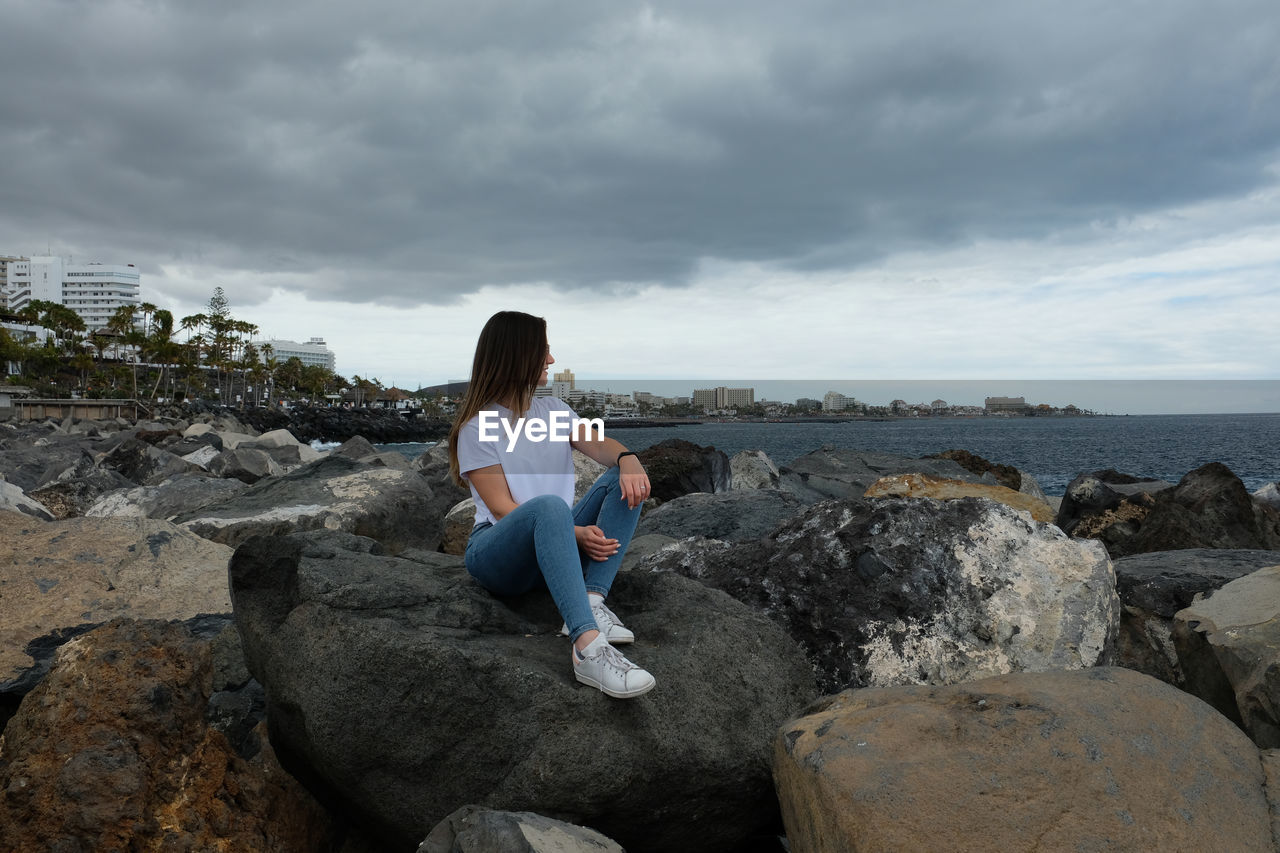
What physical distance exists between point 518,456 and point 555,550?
2.44ft

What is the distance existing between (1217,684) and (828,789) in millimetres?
2847

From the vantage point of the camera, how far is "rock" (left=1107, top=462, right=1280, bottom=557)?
976 centimetres

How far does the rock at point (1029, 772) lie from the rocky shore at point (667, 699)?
0.03ft

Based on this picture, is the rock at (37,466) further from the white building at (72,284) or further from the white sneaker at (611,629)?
the white building at (72,284)

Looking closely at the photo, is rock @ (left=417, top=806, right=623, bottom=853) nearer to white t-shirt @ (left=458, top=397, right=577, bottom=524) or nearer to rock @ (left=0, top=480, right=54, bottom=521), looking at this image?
Answer: white t-shirt @ (left=458, top=397, right=577, bottom=524)

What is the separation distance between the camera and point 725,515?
30.1ft

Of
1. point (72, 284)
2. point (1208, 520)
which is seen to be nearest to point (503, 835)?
point (1208, 520)

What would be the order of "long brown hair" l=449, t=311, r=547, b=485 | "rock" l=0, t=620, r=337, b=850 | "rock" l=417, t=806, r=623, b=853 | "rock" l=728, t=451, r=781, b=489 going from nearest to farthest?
1. "rock" l=417, t=806, r=623, b=853
2. "rock" l=0, t=620, r=337, b=850
3. "long brown hair" l=449, t=311, r=547, b=485
4. "rock" l=728, t=451, r=781, b=489

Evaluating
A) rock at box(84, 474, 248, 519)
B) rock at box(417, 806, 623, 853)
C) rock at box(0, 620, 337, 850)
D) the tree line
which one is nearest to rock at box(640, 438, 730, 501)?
rock at box(84, 474, 248, 519)

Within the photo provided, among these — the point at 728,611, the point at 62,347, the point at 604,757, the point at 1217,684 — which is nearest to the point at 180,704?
the point at 604,757

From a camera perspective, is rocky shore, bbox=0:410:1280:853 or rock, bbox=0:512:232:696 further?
rock, bbox=0:512:232:696

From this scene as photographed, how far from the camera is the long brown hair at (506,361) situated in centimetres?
436

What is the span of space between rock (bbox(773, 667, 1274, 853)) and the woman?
1196 millimetres

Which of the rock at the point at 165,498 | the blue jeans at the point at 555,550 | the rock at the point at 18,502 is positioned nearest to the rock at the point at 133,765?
the blue jeans at the point at 555,550
